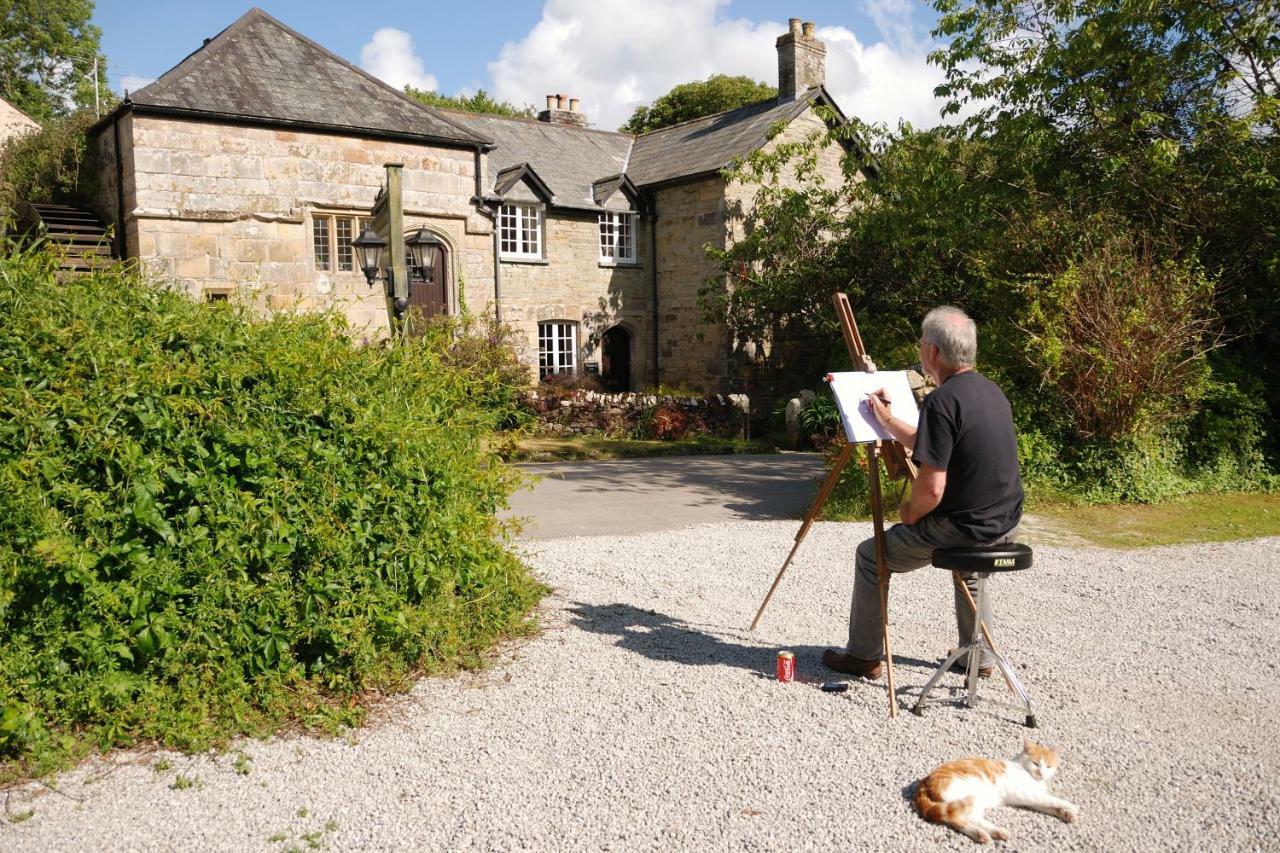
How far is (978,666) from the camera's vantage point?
16.3ft

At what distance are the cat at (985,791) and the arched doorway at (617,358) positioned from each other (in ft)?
71.0

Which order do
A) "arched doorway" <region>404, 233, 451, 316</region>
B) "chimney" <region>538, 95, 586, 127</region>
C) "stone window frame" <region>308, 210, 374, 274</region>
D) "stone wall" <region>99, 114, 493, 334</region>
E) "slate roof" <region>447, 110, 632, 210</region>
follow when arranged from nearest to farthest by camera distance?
"stone wall" <region>99, 114, 493, 334</region> → "stone window frame" <region>308, 210, 374, 274</region> → "arched doorway" <region>404, 233, 451, 316</region> → "slate roof" <region>447, 110, 632, 210</region> → "chimney" <region>538, 95, 586, 127</region>

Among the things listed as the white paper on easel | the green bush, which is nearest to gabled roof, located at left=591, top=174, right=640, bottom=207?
the green bush

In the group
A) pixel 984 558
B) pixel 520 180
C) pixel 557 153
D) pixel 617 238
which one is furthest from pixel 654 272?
pixel 984 558

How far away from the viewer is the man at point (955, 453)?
4613mm

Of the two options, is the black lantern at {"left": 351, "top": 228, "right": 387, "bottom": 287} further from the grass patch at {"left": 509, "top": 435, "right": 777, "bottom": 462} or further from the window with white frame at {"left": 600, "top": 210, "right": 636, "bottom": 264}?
the window with white frame at {"left": 600, "top": 210, "right": 636, "bottom": 264}

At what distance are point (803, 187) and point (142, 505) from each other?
21.2 meters

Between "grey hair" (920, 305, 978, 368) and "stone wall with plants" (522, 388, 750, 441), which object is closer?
"grey hair" (920, 305, 978, 368)

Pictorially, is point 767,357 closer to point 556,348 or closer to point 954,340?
point 556,348

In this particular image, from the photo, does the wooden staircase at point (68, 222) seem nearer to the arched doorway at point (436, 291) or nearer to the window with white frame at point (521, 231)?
the arched doorway at point (436, 291)

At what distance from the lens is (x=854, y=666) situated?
5363 millimetres

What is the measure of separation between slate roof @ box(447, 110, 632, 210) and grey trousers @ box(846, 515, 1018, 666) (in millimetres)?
19177

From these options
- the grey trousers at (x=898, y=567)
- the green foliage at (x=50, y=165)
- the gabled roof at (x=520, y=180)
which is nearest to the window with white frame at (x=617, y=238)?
the gabled roof at (x=520, y=180)

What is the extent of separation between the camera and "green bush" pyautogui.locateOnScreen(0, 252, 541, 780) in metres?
4.16
